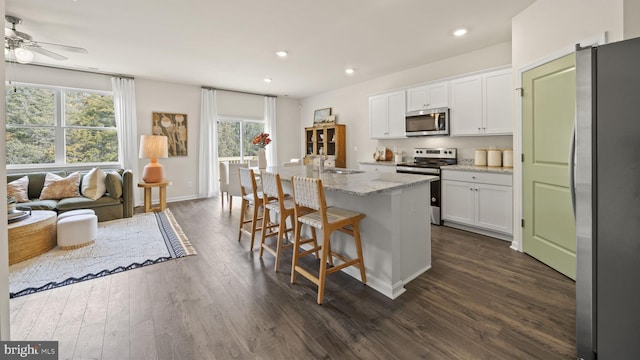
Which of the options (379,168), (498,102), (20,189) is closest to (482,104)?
(498,102)

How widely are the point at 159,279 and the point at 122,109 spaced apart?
439 centimetres

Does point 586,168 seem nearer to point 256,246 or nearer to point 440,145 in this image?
point 256,246

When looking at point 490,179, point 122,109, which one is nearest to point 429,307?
point 490,179

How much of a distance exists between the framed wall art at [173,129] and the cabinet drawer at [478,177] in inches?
215

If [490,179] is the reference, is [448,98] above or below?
A: above

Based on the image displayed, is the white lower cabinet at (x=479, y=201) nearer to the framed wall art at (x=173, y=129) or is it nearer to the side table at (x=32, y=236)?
the side table at (x=32, y=236)

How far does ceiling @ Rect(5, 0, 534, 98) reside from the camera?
2840 millimetres

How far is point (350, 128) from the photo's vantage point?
21.2 ft

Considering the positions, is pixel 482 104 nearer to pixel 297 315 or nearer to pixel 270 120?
pixel 297 315

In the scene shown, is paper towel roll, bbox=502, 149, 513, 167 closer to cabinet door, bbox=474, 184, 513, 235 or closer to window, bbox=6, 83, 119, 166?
cabinet door, bbox=474, 184, 513, 235

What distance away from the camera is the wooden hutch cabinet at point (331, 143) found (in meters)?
6.44

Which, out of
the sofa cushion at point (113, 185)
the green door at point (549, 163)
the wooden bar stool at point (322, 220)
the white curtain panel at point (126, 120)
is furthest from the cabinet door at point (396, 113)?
the white curtain panel at point (126, 120)

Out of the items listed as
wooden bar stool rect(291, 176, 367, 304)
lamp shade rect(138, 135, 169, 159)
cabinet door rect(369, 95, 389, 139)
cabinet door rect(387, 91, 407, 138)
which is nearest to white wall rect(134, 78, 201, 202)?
lamp shade rect(138, 135, 169, 159)

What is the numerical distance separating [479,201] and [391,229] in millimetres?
2175
